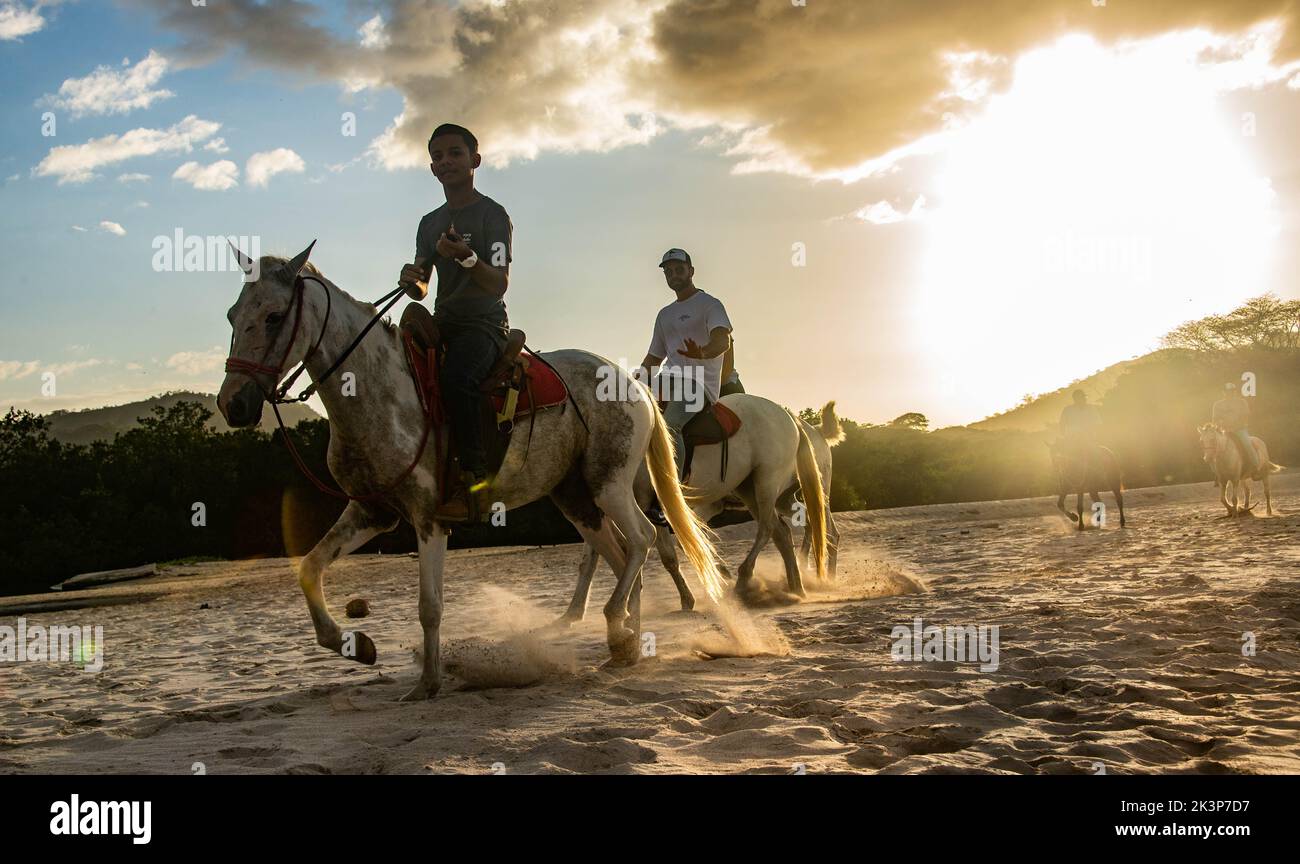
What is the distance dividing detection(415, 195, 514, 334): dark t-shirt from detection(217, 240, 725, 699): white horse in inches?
15.6

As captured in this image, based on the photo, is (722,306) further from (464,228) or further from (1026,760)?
(1026,760)

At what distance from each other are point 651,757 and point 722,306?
6.12 meters

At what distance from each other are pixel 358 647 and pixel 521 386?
1.77 metres

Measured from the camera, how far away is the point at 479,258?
5.81 m

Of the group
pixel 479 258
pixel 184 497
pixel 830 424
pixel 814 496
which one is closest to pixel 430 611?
pixel 479 258

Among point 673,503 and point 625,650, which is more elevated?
point 673,503

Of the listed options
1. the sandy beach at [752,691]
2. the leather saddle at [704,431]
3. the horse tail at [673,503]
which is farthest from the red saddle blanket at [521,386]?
the leather saddle at [704,431]

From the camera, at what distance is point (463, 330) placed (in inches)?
229

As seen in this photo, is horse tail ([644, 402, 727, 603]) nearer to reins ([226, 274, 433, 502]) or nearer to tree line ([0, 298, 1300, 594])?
reins ([226, 274, 433, 502])

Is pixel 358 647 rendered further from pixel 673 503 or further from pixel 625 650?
pixel 673 503

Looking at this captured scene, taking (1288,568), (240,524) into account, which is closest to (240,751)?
(1288,568)

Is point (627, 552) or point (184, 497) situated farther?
point (184, 497)

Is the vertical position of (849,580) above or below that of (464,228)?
below
